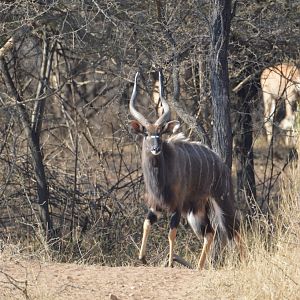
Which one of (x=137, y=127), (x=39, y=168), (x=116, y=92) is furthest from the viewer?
(x=116, y=92)

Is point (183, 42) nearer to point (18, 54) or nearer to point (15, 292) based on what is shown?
point (18, 54)

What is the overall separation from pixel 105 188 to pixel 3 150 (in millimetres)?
1248

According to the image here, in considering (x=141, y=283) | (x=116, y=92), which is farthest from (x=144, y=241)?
(x=116, y=92)

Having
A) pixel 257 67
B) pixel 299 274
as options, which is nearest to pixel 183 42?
pixel 257 67

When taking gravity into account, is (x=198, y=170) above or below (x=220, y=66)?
below

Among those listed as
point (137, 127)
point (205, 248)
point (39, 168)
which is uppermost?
point (137, 127)

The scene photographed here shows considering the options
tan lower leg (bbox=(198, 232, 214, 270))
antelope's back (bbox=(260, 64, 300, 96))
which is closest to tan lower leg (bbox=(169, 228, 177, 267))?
tan lower leg (bbox=(198, 232, 214, 270))

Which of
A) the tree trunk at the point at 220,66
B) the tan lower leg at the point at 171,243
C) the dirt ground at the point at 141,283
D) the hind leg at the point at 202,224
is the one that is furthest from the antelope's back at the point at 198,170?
the dirt ground at the point at 141,283

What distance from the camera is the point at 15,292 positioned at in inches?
252

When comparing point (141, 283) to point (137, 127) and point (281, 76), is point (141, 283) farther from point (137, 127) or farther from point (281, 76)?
point (281, 76)

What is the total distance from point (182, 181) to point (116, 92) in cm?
225

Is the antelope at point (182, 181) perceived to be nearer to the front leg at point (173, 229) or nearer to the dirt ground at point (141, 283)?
the front leg at point (173, 229)

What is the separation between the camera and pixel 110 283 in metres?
6.75

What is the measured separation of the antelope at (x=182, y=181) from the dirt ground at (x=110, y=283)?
1.23 m
